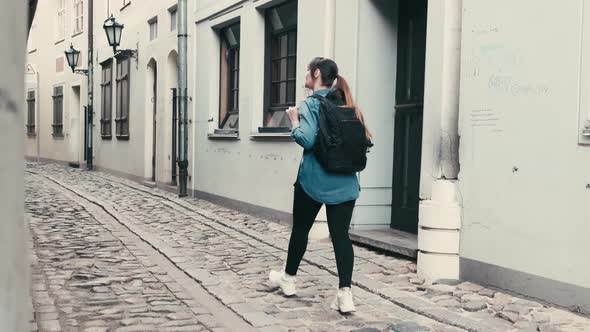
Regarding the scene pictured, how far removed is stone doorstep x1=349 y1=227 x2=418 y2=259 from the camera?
22.7 ft

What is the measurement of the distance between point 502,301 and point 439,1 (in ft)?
9.09

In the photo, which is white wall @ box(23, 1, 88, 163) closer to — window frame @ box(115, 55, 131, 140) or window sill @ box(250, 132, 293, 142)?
window frame @ box(115, 55, 131, 140)

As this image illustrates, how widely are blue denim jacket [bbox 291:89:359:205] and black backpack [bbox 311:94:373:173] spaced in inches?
2.1

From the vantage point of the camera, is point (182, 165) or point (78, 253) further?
point (182, 165)

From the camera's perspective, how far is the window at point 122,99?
19.3 metres

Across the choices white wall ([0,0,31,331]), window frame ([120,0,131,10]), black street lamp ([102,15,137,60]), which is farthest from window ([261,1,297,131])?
window frame ([120,0,131,10])

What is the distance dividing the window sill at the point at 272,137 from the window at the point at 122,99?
9.25 meters

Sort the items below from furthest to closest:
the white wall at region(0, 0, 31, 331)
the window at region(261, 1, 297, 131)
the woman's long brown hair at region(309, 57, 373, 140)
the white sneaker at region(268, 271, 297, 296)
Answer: the window at region(261, 1, 297, 131) → the white sneaker at region(268, 271, 297, 296) → the woman's long brown hair at region(309, 57, 373, 140) → the white wall at region(0, 0, 31, 331)

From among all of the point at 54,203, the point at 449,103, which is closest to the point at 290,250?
the point at 449,103

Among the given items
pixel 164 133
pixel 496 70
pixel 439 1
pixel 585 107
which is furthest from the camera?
pixel 164 133

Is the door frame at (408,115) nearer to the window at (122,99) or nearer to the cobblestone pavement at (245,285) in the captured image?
the cobblestone pavement at (245,285)

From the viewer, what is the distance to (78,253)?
7.46 metres

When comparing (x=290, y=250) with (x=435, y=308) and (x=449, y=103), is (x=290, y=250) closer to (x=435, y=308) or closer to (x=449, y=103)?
(x=435, y=308)

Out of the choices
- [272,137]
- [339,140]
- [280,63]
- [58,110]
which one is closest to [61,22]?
[58,110]
